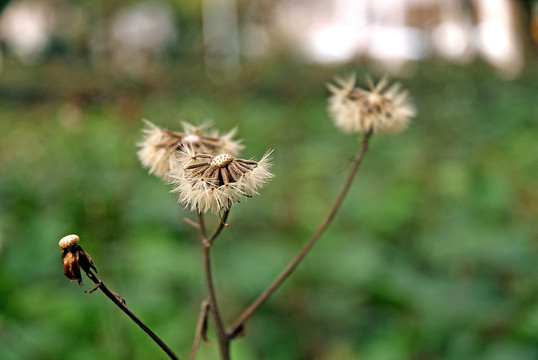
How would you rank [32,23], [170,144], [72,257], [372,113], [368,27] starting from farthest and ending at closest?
[32,23] < [368,27] < [372,113] < [170,144] < [72,257]

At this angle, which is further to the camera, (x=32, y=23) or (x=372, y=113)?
(x=32, y=23)

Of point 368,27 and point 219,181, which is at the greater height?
point 219,181

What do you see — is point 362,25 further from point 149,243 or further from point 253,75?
point 149,243

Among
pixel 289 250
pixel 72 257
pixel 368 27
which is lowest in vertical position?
pixel 289 250

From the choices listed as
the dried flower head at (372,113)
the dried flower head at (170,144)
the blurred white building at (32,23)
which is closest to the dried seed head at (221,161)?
the dried flower head at (170,144)

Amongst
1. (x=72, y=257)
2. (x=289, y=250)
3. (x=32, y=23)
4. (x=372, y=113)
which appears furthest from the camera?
(x=32, y=23)

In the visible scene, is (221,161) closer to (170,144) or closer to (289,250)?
(170,144)

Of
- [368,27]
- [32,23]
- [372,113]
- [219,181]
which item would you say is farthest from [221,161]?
[32,23]
